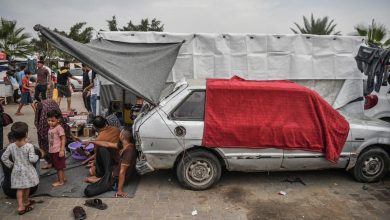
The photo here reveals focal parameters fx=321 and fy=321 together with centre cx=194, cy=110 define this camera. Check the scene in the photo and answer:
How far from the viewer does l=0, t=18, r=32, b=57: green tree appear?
79.6 ft

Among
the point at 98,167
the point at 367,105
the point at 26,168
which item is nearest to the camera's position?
the point at 26,168

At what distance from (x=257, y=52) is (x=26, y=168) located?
6.16 metres

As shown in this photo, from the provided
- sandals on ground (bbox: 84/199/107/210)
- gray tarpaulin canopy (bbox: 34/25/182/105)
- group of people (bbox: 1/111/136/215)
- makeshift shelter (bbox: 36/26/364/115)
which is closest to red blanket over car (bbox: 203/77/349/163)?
gray tarpaulin canopy (bbox: 34/25/182/105)

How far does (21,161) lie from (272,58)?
644 centimetres

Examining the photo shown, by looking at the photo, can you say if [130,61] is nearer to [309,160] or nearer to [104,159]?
[104,159]

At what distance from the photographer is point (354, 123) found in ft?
17.2

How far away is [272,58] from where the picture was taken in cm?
854

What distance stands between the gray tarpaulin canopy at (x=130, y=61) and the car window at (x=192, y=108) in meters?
0.39

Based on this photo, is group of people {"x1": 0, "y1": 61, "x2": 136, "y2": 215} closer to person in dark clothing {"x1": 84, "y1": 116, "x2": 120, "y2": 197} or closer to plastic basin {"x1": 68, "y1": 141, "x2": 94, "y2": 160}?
person in dark clothing {"x1": 84, "y1": 116, "x2": 120, "y2": 197}

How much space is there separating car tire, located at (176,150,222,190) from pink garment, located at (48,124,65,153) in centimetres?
191

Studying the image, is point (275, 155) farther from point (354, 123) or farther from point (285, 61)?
point (285, 61)

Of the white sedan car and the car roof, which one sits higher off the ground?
the car roof

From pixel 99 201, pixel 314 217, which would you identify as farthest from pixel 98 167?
pixel 314 217

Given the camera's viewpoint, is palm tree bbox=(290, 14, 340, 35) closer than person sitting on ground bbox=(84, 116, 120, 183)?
No
